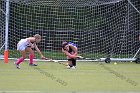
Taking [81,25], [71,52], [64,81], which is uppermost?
[81,25]

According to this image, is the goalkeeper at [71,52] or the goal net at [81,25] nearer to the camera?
the goalkeeper at [71,52]

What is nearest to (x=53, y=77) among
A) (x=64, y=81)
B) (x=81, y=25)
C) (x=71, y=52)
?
(x=64, y=81)

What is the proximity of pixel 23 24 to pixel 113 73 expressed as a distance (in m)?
6.37

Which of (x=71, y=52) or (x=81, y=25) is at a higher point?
(x=81, y=25)

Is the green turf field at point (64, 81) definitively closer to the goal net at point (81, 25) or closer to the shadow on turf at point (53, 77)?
the shadow on turf at point (53, 77)

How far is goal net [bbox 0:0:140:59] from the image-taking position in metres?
17.2

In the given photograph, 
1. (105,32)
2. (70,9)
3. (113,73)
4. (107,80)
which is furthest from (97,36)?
(107,80)

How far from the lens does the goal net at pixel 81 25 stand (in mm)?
17219

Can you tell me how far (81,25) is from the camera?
1816 cm

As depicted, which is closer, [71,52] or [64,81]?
[64,81]

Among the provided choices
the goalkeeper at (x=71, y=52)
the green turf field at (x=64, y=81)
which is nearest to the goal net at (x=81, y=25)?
the goalkeeper at (x=71, y=52)

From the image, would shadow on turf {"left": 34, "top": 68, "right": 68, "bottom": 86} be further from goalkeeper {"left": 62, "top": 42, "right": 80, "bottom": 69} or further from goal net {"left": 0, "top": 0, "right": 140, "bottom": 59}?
goal net {"left": 0, "top": 0, "right": 140, "bottom": 59}

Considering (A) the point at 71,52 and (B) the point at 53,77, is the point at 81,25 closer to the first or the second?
(A) the point at 71,52

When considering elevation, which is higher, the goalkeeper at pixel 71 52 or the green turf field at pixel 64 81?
the goalkeeper at pixel 71 52
